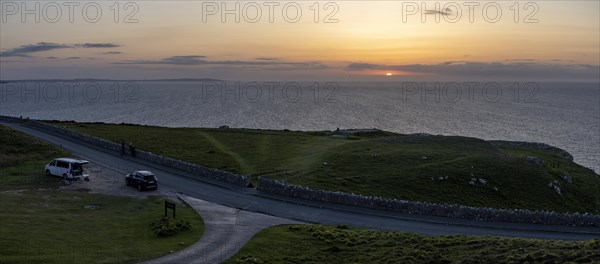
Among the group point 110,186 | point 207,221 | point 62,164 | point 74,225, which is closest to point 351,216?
point 207,221

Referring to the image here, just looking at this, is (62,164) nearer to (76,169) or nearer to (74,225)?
(76,169)

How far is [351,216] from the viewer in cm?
4019

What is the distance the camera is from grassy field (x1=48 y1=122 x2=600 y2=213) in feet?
165

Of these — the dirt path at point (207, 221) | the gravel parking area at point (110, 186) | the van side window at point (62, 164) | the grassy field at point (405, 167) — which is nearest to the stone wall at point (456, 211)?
the grassy field at point (405, 167)

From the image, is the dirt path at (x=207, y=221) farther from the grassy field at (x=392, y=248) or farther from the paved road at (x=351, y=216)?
the paved road at (x=351, y=216)

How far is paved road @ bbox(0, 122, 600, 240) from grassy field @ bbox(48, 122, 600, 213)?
19.4ft

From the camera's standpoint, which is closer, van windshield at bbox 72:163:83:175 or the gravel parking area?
the gravel parking area

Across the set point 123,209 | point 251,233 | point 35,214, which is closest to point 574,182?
point 251,233

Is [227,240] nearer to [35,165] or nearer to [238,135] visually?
[35,165]

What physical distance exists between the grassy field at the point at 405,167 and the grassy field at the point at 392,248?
14358mm

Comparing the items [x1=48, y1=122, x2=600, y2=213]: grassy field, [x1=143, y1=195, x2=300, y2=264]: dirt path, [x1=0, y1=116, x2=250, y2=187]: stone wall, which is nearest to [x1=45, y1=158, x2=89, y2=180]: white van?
[x1=0, y1=116, x2=250, y2=187]: stone wall

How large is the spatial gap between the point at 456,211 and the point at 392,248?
1213cm

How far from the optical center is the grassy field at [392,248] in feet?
86.8

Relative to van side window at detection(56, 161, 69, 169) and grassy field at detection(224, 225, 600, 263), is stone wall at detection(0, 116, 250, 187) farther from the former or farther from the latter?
grassy field at detection(224, 225, 600, 263)
